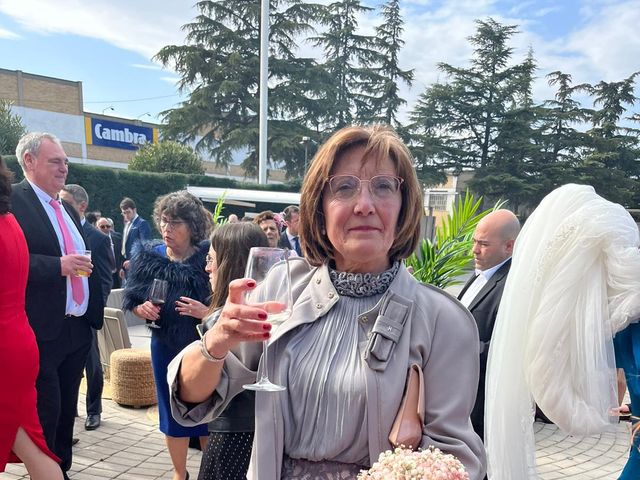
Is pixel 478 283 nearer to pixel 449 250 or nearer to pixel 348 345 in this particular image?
pixel 449 250

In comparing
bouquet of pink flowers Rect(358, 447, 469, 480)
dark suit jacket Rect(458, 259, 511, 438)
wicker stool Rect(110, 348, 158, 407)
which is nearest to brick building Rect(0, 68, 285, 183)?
wicker stool Rect(110, 348, 158, 407)

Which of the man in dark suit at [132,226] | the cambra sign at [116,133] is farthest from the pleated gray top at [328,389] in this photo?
the cambra sign at [116,133]

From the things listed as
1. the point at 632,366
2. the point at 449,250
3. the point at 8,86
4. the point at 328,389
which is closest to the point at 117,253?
the point at 449,250

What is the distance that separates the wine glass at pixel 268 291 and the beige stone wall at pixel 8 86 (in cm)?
3636

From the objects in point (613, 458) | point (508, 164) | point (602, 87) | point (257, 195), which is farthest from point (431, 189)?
point (613, 458)

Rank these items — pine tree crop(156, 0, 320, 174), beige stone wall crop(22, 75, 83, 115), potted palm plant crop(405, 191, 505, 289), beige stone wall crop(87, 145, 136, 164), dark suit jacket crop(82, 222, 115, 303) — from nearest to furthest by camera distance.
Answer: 1. dark suit jacket crop(82, 222, 115, 303)
2. potted palm plant crop(405, 191, 505, 289)
3. pine tree crop(156, 0, 320, 174)
4. beige stone wall crop(22, 75, 83, 115)
5. beige stone wall crop(87, 145, 136, 164)

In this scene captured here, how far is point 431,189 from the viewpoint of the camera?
118 feet

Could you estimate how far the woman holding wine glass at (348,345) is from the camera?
1.35 m

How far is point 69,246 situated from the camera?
3660 mm

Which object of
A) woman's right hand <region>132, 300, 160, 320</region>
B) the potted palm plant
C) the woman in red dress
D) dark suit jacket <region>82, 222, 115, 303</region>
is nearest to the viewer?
the woman in red dress

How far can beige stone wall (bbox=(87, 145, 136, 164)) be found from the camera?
118 ft

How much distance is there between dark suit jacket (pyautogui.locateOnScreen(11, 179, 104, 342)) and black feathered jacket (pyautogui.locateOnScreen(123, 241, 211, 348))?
1.64 ft

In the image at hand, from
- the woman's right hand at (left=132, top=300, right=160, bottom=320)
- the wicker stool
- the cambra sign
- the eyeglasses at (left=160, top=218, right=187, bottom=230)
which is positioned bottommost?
the wicker stool

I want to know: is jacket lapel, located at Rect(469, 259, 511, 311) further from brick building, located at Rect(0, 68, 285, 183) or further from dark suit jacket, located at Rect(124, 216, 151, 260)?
brick building, located at Rect(0, 68, 285, 183)
